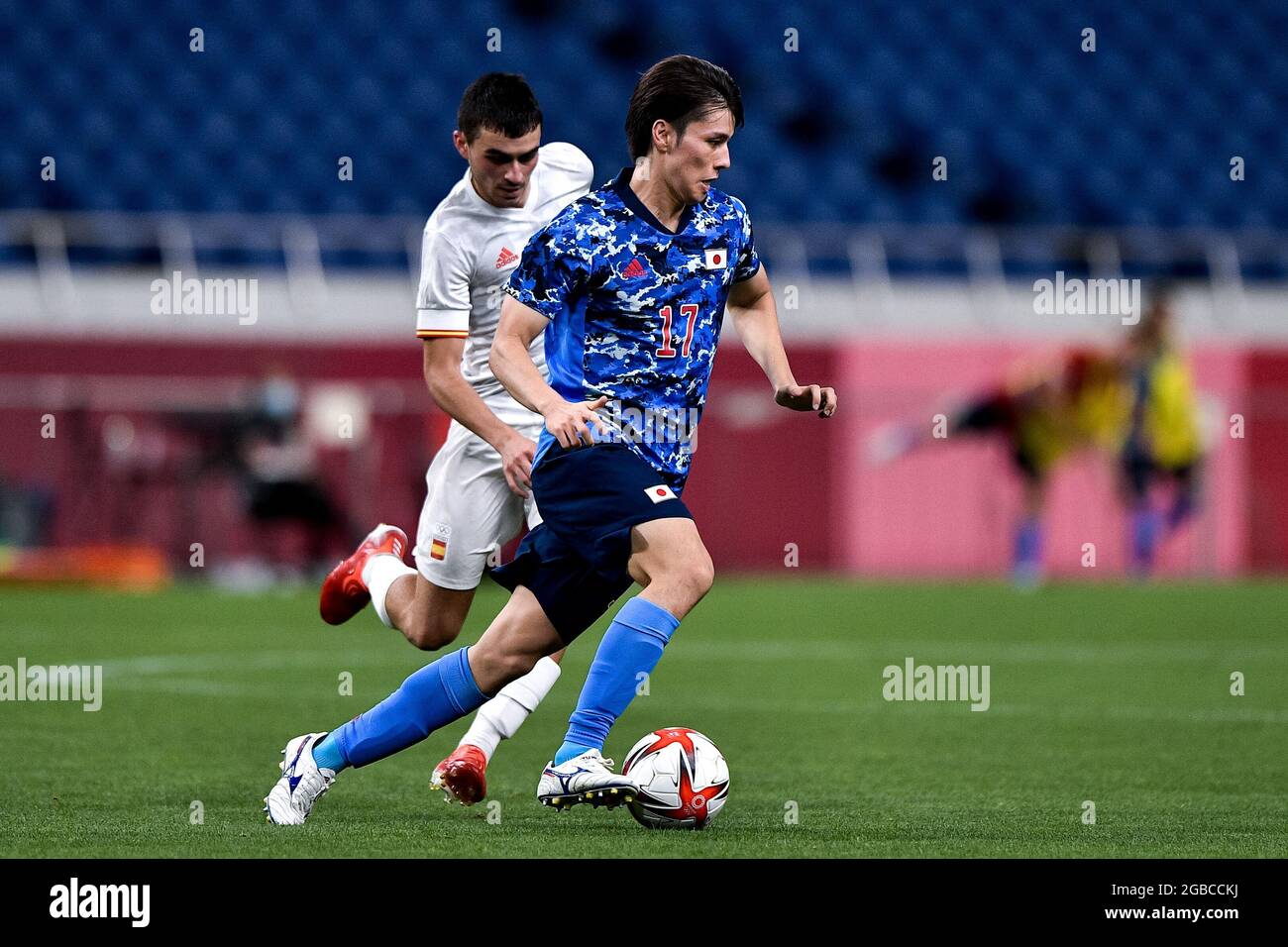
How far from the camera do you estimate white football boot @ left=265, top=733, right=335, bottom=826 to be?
17.7ft

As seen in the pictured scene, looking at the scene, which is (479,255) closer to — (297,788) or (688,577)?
(688,577)

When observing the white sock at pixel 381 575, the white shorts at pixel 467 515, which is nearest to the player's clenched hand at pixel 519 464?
the white shorts at pixel 467 515

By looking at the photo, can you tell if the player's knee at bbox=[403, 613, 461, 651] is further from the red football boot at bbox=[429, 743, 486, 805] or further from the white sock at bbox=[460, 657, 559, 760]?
the red football boot at bbox=[429, 743, 486, 805]

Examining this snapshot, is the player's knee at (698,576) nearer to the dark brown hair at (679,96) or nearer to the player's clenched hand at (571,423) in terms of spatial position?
the player's clenched hand at (571,423)

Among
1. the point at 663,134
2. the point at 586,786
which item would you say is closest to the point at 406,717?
the point at 586,786

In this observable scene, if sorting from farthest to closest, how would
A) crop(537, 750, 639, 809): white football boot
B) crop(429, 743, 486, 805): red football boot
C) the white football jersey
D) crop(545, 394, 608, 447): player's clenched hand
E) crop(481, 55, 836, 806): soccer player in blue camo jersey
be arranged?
the white football jersey < crop(429, 743, 486, 805): red football boot < crop(481, 55, 836, 806): soccer player in blue camo jersey < crop(537, 750, 639, 809): white football boot < crop(545, 394, 608, 447): player's clenched hand

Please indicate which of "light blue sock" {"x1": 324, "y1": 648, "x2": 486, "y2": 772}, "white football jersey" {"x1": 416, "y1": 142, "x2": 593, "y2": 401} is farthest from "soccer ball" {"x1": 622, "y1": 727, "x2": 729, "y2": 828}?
"white football jersey" {"x1": 416, "y1": 142, "x2": 593, "y2": 401}

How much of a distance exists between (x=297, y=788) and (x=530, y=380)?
1.26 meters

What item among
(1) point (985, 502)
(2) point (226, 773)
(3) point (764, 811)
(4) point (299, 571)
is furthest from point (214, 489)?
(3) point (764, 811)

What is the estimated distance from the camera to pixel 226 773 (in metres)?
6.54

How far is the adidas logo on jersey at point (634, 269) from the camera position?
543cm

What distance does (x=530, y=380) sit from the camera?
525 cm

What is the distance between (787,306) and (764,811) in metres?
13.6

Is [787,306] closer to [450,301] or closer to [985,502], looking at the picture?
[985,502]
